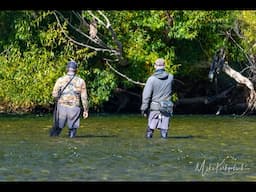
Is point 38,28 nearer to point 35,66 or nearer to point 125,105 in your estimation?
point 35,66

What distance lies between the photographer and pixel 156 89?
15688mm

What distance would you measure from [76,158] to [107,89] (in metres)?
14.6

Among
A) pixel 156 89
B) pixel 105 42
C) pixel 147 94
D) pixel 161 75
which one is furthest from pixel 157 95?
pixel 105 42

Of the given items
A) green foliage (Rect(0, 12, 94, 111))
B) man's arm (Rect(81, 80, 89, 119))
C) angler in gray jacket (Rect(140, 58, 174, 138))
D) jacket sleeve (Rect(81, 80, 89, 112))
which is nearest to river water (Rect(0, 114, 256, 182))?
angler in gray jacket (Rect(140, 58, 174, 138))

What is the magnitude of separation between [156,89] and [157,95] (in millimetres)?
125

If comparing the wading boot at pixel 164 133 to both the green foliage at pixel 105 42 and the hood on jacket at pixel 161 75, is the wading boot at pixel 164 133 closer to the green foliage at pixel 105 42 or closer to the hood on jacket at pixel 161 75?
the hood on jacket at pixel 161 75

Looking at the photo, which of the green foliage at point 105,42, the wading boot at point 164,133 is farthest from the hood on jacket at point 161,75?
the green foliage at point 105,42

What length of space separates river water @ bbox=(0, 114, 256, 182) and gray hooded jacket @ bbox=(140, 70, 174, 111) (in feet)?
2.49

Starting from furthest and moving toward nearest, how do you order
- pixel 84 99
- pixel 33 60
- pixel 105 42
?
pixel 105 42 → pixel 33 60 → pixel 84 99

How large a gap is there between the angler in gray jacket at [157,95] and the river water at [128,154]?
404mm

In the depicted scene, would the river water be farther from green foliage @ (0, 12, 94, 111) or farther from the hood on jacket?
green foliage @ (0, 12, 94, 111)

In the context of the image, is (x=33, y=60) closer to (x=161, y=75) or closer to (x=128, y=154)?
(x=161, y=75)

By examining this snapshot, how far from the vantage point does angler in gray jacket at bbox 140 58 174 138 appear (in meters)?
15.6
